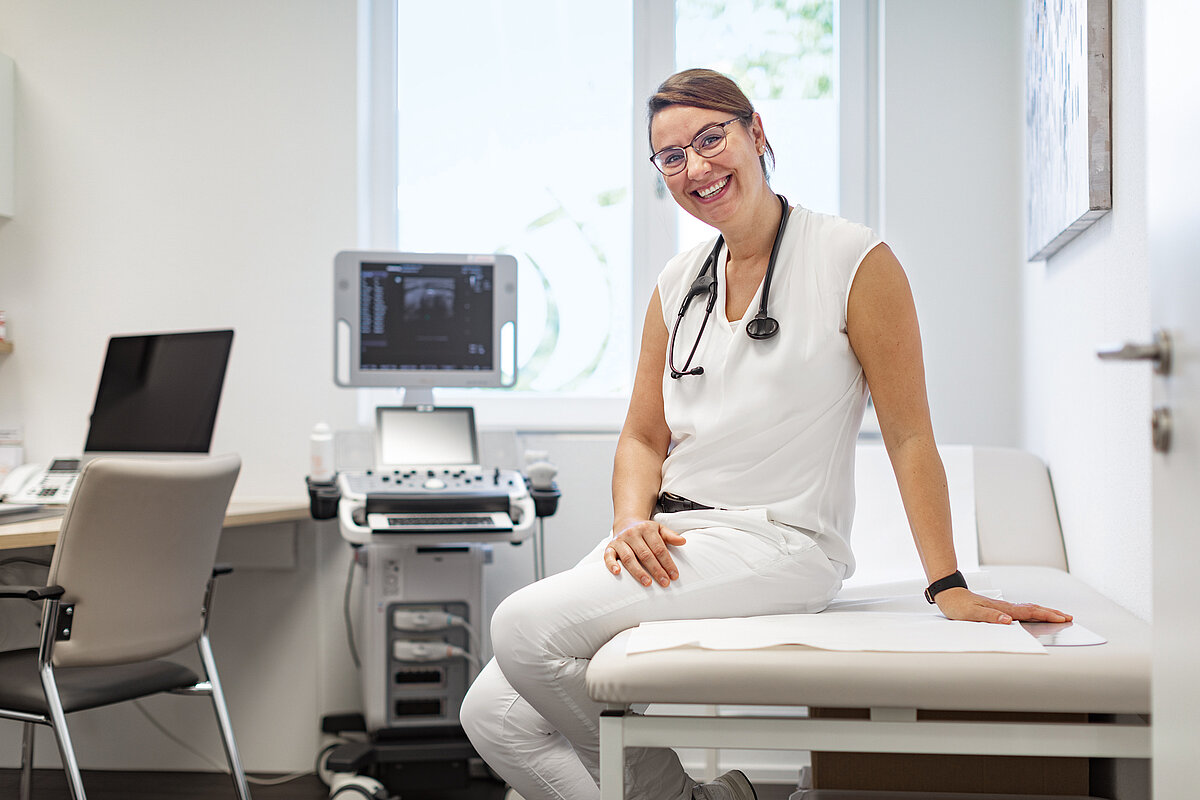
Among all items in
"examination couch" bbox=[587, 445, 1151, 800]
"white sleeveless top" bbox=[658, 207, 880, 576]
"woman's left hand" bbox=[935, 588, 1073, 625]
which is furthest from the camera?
"white sleeveless top" bbox=[658, 207, 880, 576]

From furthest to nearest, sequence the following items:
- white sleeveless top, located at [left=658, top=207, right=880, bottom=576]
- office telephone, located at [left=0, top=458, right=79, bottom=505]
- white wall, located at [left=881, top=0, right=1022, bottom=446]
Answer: white wall, located at [left=881, top=0, right=1022, bottom=446], office telephone, located at [left=0, top=458, right=79, bottom=505], white sleeveless top, located at [left=658, top=207, right=880, bottom=576]

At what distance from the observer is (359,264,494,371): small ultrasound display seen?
2.52m

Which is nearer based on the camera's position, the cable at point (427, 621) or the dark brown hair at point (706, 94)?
the dark brown hair at point (706, 94)

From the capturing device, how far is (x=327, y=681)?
9.07 feet

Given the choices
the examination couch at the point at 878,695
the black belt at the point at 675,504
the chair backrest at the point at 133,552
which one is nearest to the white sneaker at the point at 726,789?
the examination couch at the point at 878,695

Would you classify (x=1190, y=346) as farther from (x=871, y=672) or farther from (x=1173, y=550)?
(x=871, y=672)

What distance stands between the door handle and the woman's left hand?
504 mm

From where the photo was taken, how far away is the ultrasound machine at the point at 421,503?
223cm

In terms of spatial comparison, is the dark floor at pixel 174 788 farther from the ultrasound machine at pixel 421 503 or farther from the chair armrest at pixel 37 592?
the chair armrest at pixel 37 592

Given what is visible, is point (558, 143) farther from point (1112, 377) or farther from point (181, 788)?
point (181, 788)

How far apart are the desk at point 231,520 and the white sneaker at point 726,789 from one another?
1250mm

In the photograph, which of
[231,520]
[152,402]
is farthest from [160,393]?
[231,520]

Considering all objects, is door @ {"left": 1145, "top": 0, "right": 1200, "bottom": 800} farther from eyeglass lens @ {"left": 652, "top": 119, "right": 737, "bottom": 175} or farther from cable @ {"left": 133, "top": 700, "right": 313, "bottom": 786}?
cable @ {"left": 133, "top": 700, "right": 313, "bottom": 786}

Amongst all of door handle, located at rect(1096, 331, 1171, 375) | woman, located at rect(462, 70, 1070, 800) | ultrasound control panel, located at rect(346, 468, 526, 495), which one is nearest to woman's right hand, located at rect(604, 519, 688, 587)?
woman, located at rect(462, 70, 1070, 800)
